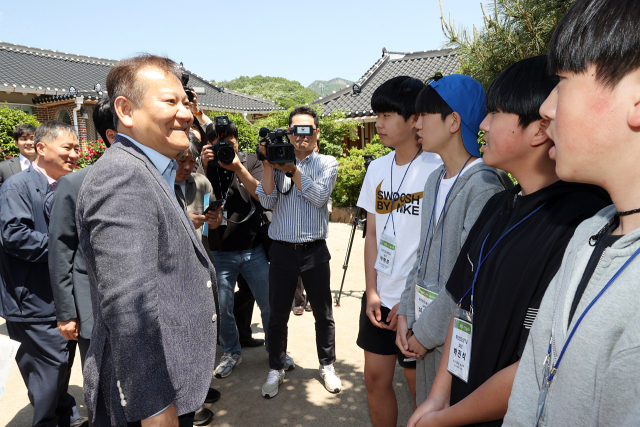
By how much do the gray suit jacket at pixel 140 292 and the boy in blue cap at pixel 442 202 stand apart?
947 mm

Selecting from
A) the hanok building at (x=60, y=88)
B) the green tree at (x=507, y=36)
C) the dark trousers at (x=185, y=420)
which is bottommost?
the dark trousers at (x=185, y=420)

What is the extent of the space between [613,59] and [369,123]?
16.2 m

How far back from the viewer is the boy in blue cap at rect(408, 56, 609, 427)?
124cm

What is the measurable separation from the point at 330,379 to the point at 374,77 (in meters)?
18.2

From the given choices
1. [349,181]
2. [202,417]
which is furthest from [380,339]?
[349,181]

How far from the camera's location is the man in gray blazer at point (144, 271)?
1340 millimetres

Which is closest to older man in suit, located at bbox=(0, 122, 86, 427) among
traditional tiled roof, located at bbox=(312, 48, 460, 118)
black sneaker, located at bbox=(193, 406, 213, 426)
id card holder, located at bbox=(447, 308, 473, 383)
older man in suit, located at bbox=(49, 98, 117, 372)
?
older man in suit, located at bbox=(49, 98, 117, 372)

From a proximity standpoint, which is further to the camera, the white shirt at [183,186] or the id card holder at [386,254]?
the white shirt at [183,186]

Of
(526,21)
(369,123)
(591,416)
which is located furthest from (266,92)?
(591,416)

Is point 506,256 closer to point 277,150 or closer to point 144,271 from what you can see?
point 144,271

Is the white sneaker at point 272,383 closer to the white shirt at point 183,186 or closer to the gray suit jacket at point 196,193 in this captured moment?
the gray suit jacket at point 196,193

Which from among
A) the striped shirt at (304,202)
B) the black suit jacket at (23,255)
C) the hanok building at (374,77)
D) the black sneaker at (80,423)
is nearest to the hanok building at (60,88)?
the hanok building at (374,77)

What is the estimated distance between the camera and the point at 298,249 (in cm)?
338

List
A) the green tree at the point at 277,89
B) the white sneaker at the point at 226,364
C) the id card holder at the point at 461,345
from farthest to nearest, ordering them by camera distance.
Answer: the green tree at the point at 277,89, the white sneaker at the point at 226,364, the id card holder at the point at 461,345
